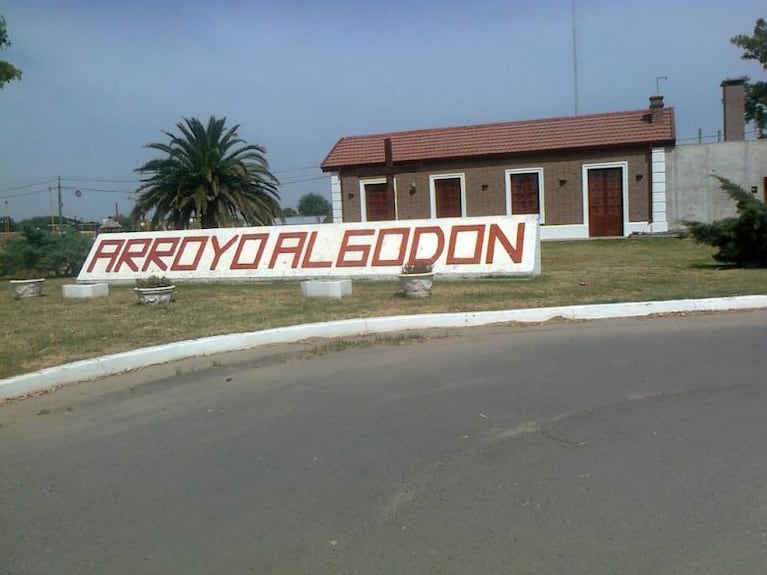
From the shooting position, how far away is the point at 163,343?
9789 mm

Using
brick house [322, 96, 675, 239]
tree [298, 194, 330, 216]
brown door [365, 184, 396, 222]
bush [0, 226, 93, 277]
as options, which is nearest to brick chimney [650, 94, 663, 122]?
brick house [322, 96, 675, 239]

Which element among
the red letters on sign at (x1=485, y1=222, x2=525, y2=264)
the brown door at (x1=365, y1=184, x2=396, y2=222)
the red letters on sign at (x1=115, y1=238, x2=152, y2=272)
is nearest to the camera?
the red letters on sign at (x1=485, y1=222, x2=525, y2=264)

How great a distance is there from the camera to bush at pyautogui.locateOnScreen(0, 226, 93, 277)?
2334 centimetres

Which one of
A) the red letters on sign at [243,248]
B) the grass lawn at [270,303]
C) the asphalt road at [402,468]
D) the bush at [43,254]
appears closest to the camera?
the asphalt road at [402,468]

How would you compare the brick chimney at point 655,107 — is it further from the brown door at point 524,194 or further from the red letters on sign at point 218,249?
the red letters on sign at point 218,249

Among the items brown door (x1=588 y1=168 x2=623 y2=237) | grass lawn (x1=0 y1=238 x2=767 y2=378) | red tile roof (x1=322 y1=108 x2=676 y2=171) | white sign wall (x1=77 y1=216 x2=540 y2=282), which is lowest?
grass lawn (x1=0 y1=238 x2=767 y2=378)

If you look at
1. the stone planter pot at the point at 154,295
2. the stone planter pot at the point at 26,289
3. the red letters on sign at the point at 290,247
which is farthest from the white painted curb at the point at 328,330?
the stone planter pot at the point at 26,289

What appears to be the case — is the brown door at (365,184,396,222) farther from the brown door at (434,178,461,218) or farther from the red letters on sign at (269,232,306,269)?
the red letters on sign at (269,232,306,269)

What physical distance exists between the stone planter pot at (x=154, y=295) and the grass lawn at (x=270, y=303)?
23cm

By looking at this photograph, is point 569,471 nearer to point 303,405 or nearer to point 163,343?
point 303,405

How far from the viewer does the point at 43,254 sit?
23.4m

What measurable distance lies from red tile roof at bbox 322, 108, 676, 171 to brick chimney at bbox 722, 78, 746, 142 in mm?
4250

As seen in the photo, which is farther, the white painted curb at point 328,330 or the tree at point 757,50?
the tree at point 757,50

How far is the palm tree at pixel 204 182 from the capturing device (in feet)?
103
